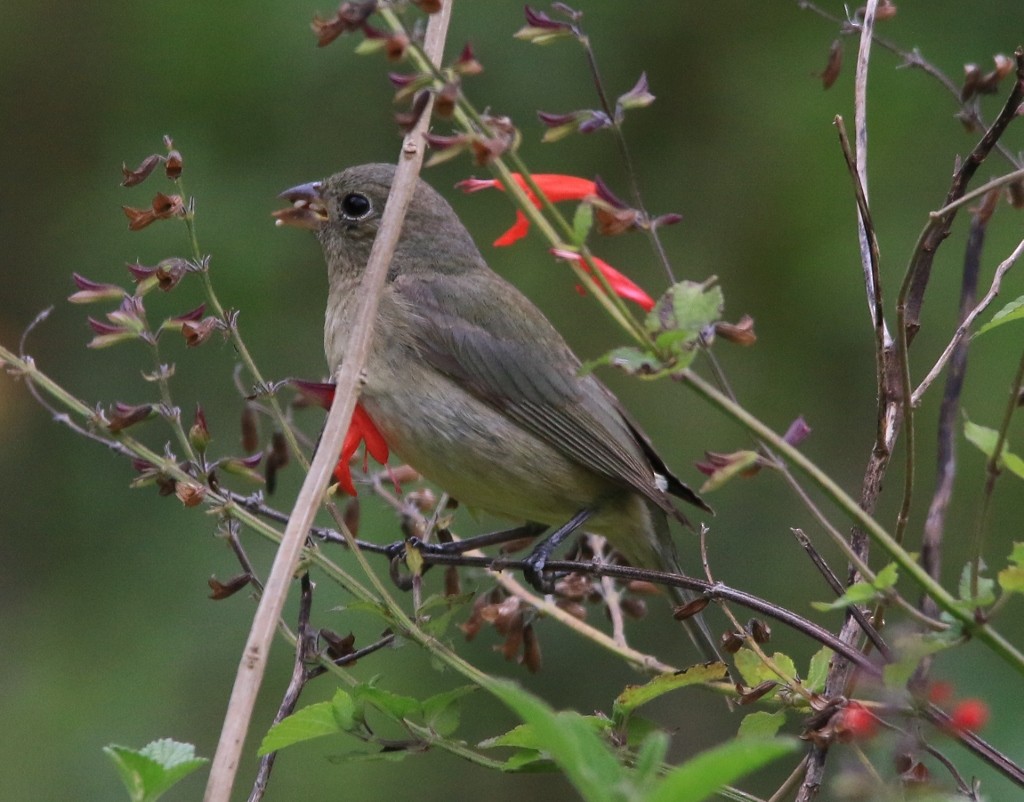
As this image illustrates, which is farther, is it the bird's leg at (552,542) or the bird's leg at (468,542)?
the bird's leg at (552,542)

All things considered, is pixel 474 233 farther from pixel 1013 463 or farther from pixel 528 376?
pixel 1013 463

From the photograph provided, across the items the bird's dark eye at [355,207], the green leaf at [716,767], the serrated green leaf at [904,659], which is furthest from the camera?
the bird's dark eye at [355,207]

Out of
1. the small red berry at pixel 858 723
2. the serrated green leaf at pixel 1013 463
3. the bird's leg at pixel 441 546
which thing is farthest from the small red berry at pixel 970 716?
the bird's leg at pixel 441 546

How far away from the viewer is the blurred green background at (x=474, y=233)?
5164 millimetres

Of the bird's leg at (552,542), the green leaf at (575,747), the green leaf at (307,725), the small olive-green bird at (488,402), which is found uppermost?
the green leaf at (575,747)

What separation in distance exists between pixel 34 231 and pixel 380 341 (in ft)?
10.3

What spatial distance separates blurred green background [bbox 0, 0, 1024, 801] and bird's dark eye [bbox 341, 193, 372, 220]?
4.06 ft

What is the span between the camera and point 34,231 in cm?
630

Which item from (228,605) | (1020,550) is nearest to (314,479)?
(1020,550)

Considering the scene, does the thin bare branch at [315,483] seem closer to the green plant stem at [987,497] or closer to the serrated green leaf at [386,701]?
the serrated green leaf at [386,701]

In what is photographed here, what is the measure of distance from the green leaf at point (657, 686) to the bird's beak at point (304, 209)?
5.93ft

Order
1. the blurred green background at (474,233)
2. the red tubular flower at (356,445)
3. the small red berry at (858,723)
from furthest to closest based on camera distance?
the blurred green background at (474,233) → the red tubular flower at (356,445) → the small red berry at (858,723)

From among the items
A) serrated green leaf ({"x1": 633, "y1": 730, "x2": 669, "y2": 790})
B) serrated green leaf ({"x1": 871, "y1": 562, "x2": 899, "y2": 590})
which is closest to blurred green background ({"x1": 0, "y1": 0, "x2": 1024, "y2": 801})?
serrated green leaf ({"x1": 871, "y1": 562, "x2": 899, "y2": 590})

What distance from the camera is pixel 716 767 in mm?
1150
